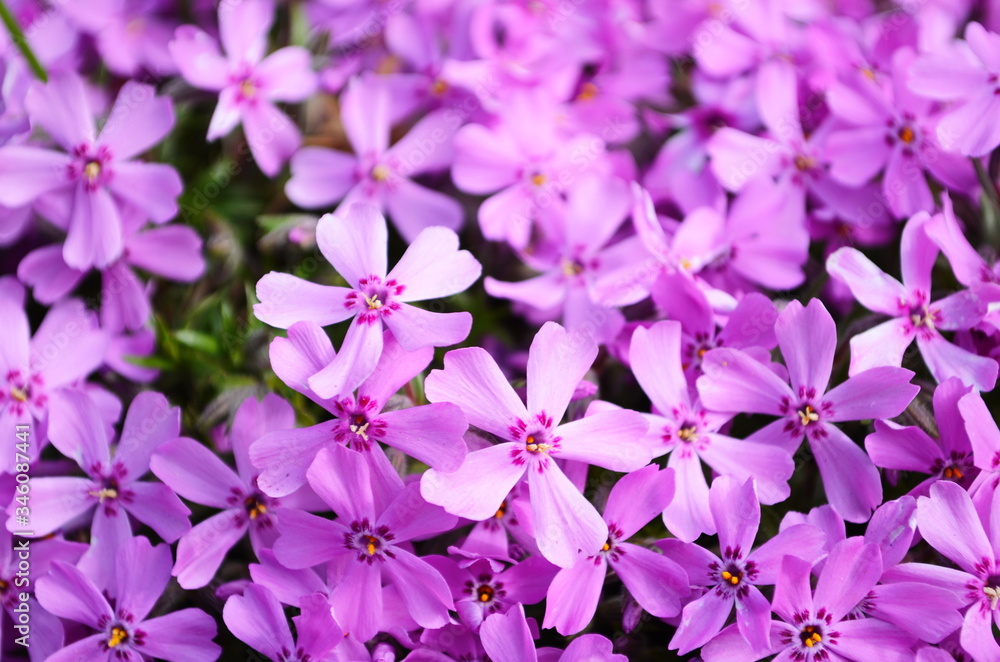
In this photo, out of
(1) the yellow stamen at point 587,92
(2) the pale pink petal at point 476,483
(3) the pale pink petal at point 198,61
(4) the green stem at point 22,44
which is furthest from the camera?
(1) the yellow stamen at point 587,92

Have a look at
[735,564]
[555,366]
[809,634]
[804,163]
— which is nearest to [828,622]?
[809,634]

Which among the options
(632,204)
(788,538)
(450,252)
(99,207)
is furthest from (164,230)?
(788,538)

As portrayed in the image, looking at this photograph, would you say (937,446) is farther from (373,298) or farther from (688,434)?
(373,298)

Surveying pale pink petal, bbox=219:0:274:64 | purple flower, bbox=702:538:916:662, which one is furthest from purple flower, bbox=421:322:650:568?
pale pink petal, bbox=219:0:274:64

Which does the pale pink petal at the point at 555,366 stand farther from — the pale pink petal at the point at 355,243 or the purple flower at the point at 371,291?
the pale pink petal at the point at 355,243

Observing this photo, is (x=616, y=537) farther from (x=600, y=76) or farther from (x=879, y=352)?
(x=600, y=76)

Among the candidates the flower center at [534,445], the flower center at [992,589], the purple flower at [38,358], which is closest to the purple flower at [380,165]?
the purple flower at [38,358]
